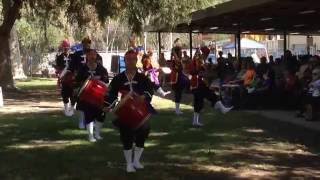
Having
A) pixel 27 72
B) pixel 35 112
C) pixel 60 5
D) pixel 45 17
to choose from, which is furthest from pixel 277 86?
pixel 27 72

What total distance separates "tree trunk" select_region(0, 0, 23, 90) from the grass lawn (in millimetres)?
11381

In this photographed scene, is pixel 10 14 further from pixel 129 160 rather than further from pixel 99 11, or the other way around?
pixel 129 160

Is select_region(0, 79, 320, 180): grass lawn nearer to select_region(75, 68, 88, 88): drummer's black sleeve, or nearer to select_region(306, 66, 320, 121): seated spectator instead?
select_region(306, 66, 320, 121): seated spectator

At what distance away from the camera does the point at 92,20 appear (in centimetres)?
2622

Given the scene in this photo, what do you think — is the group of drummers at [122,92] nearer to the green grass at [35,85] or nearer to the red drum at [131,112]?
the red drum at [131,112]

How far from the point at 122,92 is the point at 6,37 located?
18.8 meters

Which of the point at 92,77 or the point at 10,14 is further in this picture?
the point at 10,14

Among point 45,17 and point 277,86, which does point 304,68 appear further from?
point 45,17

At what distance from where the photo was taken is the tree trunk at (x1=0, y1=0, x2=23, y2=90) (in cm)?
2534

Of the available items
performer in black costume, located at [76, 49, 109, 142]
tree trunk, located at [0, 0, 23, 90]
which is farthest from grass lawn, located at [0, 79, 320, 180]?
tree trunk, located at [0, 0, 23, 90]

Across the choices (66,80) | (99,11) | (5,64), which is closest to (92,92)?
(66,80)

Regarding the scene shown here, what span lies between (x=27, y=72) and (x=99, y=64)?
4160 centimetres

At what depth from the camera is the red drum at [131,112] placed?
8414mm

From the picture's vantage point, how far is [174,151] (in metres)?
10.3
